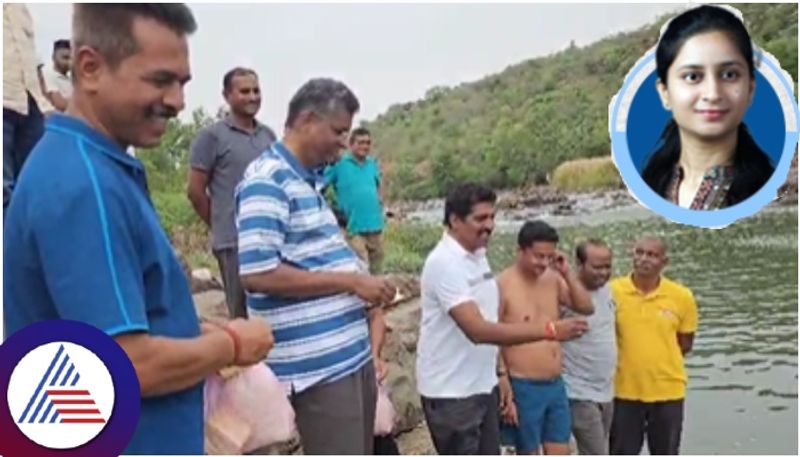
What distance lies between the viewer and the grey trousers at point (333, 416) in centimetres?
260

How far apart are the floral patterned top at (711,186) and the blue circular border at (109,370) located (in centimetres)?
158

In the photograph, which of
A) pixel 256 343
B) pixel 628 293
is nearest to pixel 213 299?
pixel 628 293

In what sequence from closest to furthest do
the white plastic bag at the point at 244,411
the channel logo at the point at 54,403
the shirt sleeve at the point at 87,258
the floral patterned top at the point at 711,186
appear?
the shirt sleeve at the point at 87,258, the channel logo at the point at 54,403, the white plastic bag at the point at 244,411, the floral patterned top at the point at 711,186

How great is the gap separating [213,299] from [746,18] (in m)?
2.59

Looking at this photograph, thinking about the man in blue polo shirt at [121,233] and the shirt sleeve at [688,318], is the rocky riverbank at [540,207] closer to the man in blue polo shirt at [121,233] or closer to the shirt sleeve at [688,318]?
the shirt sleeve at [688,318]

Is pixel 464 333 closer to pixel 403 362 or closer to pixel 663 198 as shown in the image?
pixel 663 198

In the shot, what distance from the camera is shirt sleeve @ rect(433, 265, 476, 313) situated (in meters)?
3.30

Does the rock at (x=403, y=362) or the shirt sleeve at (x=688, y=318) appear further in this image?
the rock at (x=403, y=362)

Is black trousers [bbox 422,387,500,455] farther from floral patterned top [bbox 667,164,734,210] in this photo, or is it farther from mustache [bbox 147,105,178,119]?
mustache [bbox 147,105,178,119]

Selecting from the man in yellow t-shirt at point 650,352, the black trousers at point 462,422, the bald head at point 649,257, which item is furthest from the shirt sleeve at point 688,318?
the black trousers at point 462,422

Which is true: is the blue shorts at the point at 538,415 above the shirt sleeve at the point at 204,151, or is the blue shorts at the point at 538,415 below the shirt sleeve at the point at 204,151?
below

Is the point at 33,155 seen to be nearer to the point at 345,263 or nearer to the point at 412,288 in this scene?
the point at 345,263

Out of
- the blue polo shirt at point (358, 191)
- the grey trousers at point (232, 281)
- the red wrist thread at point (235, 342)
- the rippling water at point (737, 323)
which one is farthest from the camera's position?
the blue polo shirt at point (358, 191)

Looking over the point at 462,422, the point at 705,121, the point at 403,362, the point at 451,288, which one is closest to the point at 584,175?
the point at 403,362
